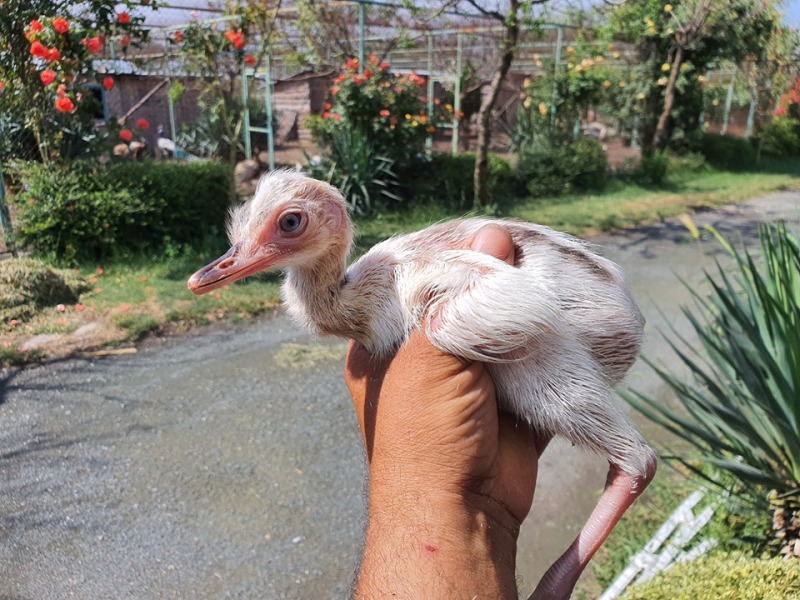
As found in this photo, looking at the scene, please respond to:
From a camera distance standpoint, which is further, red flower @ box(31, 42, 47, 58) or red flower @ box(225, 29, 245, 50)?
red flower @ box(225, 29, 245, 50)

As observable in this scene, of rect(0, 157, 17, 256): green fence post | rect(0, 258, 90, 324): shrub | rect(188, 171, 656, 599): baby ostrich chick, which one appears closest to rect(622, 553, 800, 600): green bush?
rect(188, 171, 656, 599): baby ostrich chick

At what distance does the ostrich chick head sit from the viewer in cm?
183

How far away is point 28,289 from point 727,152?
62.8 ft

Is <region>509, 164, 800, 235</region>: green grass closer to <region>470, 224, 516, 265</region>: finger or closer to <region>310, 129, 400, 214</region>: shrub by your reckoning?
<region>310, 129, 400, 214</region>: shrub

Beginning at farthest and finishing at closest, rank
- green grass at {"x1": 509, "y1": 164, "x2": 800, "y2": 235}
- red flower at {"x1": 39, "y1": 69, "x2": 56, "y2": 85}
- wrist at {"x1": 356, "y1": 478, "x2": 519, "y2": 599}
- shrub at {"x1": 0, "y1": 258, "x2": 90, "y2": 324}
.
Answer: green grass at {"x1": 509, "y1": 164, "x2": 800, "y2": 235} → red flower at {"x1": 39, "y1": 69, "x2": 56, "y2": 85} → shrub at {"x1": 0, "y1": 258, "x2": 90, "y2": 324} → wrist at {"x1": 356, "y1": 478, "x2": 519, "y2": 599}

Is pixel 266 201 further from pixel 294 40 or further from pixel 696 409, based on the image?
pixel 294 40

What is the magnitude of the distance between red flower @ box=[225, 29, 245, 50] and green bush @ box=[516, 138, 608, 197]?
706cm

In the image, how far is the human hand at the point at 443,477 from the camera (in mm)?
1677

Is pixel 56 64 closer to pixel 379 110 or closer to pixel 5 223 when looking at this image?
pixel 5 223

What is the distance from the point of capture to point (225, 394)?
5.66m

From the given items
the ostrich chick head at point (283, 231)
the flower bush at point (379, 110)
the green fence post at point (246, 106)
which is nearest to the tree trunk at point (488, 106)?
the flower bush at point (379, 110)

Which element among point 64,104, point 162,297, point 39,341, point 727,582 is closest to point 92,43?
point 64,104

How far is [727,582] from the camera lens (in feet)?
6.63

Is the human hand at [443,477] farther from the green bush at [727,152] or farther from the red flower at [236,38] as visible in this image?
the green bush at [727,152]
